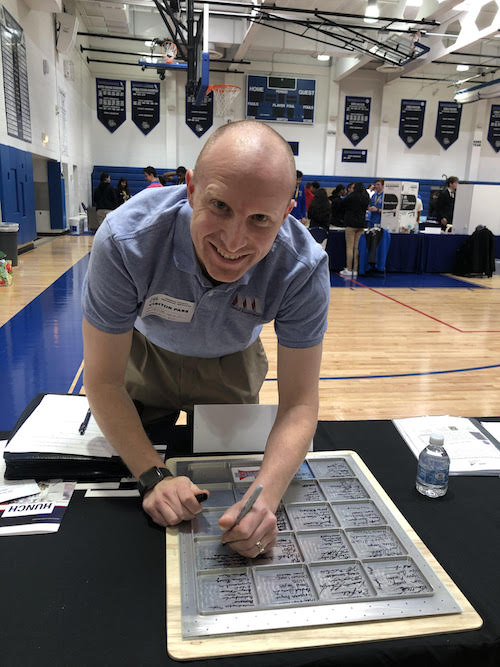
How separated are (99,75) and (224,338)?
15176 mm

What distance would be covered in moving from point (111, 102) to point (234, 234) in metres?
15.1

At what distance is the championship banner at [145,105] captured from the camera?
14008 millimetres

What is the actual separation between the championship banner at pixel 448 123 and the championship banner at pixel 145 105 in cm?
836

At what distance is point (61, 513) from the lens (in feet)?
3.18

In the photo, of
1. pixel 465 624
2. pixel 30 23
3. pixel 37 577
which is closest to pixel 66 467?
pixel 37 577

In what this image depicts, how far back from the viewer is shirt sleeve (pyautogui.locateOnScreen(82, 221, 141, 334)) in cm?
104

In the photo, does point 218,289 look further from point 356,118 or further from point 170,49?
point 356,118

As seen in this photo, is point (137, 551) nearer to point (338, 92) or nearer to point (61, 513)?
point (61, 513)

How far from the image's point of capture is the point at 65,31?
10125mm

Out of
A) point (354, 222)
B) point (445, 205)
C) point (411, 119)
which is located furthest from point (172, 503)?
point (411, 119)

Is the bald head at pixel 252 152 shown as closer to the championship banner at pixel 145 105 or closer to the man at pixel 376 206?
the man at pixel 376 206

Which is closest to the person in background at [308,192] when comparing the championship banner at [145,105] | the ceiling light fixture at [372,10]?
the ceiling light fixture at [372,10]

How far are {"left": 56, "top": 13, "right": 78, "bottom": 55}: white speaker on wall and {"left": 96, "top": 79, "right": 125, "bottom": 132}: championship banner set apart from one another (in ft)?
12.8

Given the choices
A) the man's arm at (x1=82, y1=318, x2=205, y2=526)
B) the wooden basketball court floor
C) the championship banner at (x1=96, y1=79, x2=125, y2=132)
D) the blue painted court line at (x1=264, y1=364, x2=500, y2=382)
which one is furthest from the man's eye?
the championship banner at (x1=96, y1=79, x2=125, y2=132)
